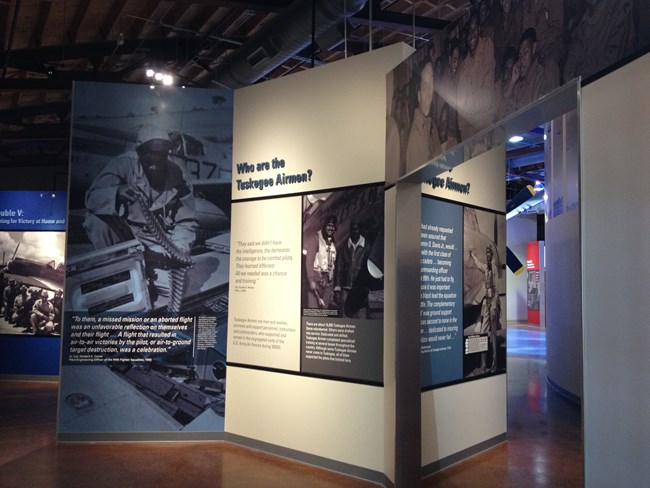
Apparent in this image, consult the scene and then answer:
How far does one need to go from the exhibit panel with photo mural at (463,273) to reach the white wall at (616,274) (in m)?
2.71

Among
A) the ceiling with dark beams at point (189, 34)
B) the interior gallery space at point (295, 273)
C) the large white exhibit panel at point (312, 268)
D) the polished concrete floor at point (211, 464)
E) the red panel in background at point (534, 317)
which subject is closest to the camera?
the interior gallery space at point (295, 273)

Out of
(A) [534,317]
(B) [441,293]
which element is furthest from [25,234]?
(A) [534,317]

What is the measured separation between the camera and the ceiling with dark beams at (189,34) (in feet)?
22.5

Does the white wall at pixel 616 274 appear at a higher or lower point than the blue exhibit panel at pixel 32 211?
lower

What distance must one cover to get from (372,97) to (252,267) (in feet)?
6.82

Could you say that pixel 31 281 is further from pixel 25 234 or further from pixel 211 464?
pixel 211 464

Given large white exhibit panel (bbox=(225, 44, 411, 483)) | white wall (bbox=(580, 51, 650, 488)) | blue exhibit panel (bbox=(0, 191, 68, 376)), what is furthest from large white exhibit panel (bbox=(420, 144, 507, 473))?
blue exhibit panel (bbox=(0, 191, 68, 376))

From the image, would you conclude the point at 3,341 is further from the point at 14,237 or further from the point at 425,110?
the point at 425,110

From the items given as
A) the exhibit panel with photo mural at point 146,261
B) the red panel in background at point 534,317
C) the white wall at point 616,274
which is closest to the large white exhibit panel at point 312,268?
the exhibit panel with photo mural at point 146,261

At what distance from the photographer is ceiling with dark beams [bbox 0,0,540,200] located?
22.5 feet

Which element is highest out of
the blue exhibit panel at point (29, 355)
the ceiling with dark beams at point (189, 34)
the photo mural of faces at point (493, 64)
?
the ceiling with dark beams at point (189, 34)

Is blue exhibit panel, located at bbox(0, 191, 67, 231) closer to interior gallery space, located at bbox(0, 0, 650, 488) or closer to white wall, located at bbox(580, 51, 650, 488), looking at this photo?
interior gallery space, located at bbox(0, 0, 650, 488)

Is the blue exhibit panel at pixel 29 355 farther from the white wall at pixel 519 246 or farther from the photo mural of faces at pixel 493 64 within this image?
the white wall at pixel 519 246

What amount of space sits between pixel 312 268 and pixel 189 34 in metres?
4.87
